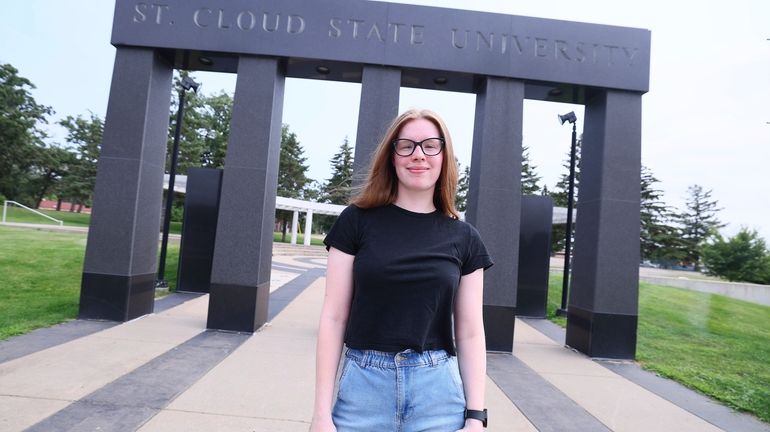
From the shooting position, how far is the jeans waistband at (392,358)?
1.60 meters

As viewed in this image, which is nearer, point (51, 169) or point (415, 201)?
point (415, 201)

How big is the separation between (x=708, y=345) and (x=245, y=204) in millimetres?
9194

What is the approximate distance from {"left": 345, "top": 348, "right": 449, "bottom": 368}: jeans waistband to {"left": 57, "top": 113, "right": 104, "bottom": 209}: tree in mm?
43167

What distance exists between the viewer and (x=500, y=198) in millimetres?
7145

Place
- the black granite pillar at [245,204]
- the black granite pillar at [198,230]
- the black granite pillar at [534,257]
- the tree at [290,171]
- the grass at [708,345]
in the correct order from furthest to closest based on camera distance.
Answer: the tree at [290,171], the black granite pillar at [198,230], the black granite pillar at [534,257], the black granite pillar at [245,204], the grass at [708,345]

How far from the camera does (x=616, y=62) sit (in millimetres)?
7258

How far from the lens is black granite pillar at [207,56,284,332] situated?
6.98 m

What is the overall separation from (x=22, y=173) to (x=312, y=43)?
1728 inches

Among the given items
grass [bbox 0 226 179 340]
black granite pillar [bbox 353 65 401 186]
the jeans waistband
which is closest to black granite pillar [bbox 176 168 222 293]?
grass [bbox 0 226 179 340]

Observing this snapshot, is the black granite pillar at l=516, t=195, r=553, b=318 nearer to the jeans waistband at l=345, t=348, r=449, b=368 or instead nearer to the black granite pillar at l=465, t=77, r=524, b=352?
the black granite pillar at l=465, t=77, r=524, b=352

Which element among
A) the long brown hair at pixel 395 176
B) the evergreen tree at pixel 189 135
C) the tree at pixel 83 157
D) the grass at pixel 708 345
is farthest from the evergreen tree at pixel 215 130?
the long brown hair at pixel 395 176

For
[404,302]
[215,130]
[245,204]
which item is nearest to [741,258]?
[245,204]

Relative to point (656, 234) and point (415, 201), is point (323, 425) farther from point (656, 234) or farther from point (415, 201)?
point (656, 234)

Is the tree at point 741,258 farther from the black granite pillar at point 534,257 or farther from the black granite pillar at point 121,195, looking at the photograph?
the black granite pillar at point 121,195
